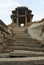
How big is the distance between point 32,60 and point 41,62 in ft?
0.60

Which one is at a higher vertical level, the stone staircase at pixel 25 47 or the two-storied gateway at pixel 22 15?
the stone staircase at pixel 25 47

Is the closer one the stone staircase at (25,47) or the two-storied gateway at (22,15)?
the stone staircase at (25,47)

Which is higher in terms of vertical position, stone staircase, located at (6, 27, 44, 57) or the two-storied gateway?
stone staircase, located at (6, 27, 44, 57)

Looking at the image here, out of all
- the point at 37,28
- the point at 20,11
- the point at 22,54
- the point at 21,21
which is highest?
the point at 22,54

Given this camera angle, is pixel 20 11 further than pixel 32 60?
Yes

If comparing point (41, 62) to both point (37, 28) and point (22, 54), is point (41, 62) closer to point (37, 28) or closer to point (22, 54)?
point (22, 54)

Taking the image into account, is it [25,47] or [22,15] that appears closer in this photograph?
[25,47]

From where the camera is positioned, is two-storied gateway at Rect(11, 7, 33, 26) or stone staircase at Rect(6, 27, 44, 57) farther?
two-storied gateway at Rect(11, 7, 33, 26)

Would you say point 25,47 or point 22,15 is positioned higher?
point 25,47

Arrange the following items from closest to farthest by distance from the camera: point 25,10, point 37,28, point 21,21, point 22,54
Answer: point 22,54, point 37,28, point 25,10, point 21,21

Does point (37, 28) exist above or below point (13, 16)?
above

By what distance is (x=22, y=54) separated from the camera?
4367 millimetres

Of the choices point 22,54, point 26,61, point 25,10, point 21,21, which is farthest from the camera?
point 21,21

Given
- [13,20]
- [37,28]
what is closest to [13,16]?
[13,20]
